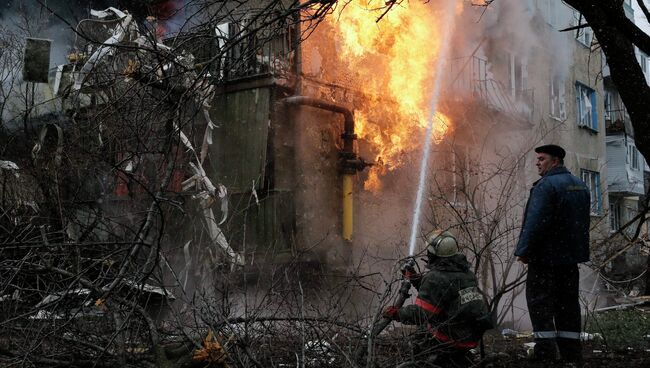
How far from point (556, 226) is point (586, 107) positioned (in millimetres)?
19196

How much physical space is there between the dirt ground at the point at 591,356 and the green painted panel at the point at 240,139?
5645 millimetres

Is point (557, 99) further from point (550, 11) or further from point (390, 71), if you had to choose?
point (390, 71)

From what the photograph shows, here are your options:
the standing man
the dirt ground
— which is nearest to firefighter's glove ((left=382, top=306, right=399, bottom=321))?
the dirt ground

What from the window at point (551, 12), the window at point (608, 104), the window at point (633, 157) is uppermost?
the window at point (551, 12)

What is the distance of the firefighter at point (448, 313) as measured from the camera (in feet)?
15.4

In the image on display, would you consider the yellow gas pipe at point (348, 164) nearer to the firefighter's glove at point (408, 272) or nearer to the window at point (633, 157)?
the firefighter's glove at point (408, 272)

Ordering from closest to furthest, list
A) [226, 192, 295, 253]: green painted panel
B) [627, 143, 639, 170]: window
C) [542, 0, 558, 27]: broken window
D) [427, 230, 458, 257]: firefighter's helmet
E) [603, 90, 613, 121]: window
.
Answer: [427, 230, 458, 257]: firefighter's helmet → [226, 192, 295, 253]: green painted panel → [542, 0, 558, 27]: broken window → [603, 90, 613, 121]: window → [627, 143, 639, 170]: window

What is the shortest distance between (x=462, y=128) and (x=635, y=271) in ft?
20.9

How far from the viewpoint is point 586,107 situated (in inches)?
908

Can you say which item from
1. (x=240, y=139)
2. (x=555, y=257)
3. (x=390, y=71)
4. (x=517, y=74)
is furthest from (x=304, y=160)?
(x=517, y=74)

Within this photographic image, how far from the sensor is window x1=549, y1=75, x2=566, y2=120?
20281 mm

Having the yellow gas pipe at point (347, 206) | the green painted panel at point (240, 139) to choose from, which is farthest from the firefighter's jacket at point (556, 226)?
the yellow gas pipe at point (347, 206)

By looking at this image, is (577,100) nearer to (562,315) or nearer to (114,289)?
(562,315)

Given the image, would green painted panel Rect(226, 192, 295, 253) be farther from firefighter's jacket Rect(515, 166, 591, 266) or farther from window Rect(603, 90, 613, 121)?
window Rect(603, 90, 613, 121)
